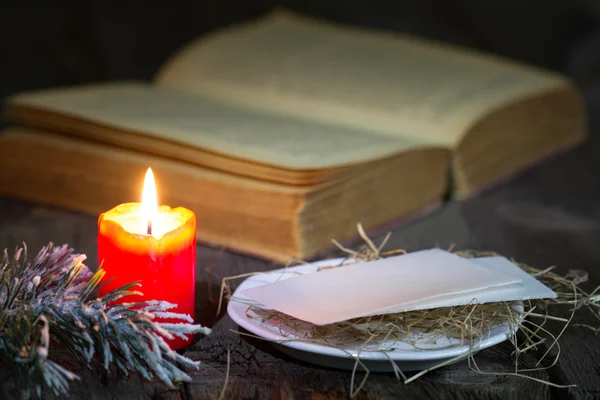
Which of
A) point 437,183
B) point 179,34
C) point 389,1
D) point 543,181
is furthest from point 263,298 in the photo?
point 389,1

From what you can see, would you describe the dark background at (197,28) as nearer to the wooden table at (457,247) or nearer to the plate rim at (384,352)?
the wooden table at (457,247)

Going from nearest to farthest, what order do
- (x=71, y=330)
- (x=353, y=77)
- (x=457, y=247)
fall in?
(x=71, y=330) → (x=457, y=247) → (x=353, y=77)

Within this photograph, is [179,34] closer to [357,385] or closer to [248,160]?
[248,160]

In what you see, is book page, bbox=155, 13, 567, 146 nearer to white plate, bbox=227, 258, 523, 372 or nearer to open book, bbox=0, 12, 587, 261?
open book, bbox=0, 12, 587, 261

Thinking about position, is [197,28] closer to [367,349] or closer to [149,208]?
[149,208]

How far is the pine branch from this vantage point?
2.18 ft

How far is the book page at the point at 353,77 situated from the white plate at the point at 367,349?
0.63 m

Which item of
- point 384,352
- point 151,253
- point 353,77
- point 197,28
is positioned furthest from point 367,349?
point 197,28

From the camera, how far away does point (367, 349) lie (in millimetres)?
730

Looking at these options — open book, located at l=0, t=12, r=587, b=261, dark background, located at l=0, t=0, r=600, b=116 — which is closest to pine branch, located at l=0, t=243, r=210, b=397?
open book, located at l=0, t=12, r=587, b=261

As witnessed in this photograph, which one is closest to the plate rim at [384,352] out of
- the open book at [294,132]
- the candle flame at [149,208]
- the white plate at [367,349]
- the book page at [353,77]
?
the white plate at [367,349]

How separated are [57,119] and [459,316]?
2.42ft

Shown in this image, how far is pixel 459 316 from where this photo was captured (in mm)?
788

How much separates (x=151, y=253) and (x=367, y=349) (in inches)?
7.6
